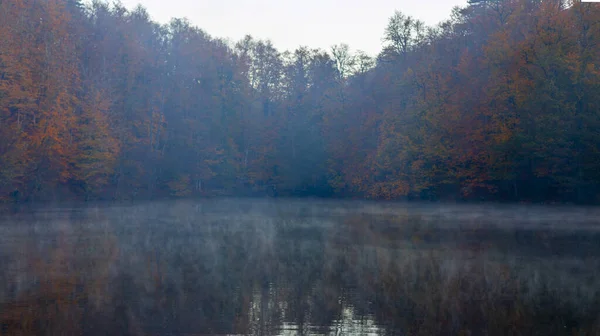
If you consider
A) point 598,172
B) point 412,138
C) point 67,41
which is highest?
point 67,41

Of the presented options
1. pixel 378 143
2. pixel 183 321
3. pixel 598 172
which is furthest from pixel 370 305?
pixel 378 143

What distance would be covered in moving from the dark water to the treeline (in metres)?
20.3

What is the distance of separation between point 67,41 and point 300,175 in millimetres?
26516

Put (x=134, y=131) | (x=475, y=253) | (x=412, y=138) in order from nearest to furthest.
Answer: (x=475, y=253), (x=412, y=138), (x=134, y=131)

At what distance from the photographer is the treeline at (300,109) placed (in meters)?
43.9

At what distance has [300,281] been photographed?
45.6 feet

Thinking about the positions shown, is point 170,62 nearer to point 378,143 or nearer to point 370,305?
point 378,143

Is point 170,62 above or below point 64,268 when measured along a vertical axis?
above

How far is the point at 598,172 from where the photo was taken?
139 feet

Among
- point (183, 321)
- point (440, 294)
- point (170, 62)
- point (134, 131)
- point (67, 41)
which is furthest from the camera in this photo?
point (170, 62)

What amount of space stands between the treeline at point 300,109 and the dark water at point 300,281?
66.6 ft

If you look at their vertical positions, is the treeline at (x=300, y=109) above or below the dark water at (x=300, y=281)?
above

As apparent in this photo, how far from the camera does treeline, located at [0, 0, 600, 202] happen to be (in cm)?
4391

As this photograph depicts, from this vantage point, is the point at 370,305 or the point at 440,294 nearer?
the point at 370,305
